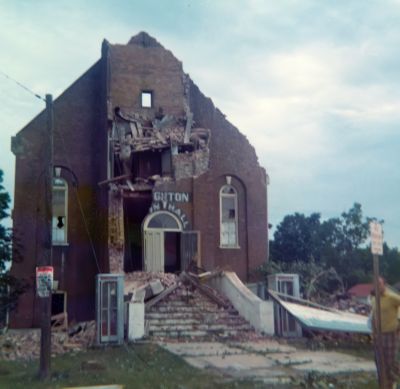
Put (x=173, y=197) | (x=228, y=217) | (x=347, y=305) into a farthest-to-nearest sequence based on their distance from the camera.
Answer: (x=228, y=217) → (x=173, y=197) → (x=347, y=305)

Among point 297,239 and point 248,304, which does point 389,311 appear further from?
point 297,239

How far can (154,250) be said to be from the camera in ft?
86.2

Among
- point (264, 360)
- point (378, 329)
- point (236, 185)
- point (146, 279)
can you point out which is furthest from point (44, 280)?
point (236, 185)

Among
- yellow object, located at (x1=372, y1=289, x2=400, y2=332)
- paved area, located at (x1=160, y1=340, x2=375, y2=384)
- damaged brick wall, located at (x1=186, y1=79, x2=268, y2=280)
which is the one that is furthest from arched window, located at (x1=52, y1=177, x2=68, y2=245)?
yellow object, located at (x1=372, y1=289, x2=400, y2=332)

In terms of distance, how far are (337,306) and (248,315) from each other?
370 cm

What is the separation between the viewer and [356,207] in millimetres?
41094

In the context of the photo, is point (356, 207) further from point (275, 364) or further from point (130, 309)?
point (275, 364)

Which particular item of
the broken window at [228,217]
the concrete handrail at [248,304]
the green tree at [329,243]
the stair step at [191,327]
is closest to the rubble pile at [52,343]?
the stair step at [191,327]

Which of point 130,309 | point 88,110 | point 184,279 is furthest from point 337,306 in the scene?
point 88,110

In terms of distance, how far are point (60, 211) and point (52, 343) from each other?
10101mm

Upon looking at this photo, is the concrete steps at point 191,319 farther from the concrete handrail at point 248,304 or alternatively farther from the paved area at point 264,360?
the paved area at point 264,360

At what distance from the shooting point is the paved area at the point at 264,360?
1255cm

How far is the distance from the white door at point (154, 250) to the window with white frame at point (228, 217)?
270 centimetres

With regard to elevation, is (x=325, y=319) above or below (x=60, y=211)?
below
